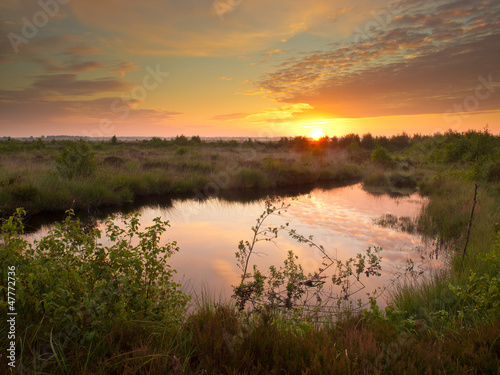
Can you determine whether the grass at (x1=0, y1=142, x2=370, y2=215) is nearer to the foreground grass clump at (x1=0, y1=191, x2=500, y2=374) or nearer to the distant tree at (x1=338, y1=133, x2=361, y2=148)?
the foreground grass clump at (x1=0, y1=191, x2=500, y2=374)

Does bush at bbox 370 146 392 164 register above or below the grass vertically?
above

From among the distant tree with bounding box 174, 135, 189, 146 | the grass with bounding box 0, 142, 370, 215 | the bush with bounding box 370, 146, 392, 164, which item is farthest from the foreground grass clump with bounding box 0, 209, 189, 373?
the distant tree with bounding box 174, 135, 189, 146

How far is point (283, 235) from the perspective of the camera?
10.1 meters

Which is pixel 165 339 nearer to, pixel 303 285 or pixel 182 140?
pixel 303 285

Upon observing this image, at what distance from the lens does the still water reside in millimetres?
7199

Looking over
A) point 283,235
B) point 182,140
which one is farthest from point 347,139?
point 283,235

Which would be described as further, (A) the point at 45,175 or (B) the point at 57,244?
(A) the point at 45,175

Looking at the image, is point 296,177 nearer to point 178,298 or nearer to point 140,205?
point 140,205

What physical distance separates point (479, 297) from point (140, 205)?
1325 centimetres

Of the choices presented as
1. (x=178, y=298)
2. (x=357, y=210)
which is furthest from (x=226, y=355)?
(x=357, y=210)

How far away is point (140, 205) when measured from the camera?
14367mm

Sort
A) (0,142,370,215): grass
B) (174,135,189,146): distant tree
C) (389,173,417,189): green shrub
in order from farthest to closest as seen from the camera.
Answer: (174,135,189,146): distant tree < (389,173,417,189): green shrub < (0,142,370,215): grass

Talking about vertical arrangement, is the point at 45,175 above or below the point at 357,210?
above

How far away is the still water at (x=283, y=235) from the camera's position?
7.20m
